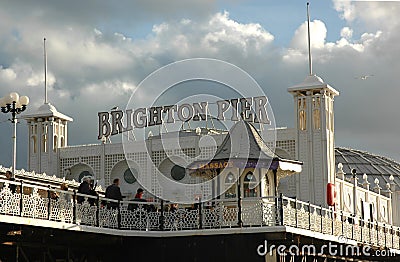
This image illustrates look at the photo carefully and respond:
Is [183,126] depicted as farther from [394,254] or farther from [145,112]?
[394,254]

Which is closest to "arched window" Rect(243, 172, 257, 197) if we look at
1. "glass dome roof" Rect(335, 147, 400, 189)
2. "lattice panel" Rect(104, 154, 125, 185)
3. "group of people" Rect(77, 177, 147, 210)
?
"group of people" Rect(77, 177, 147, 210)

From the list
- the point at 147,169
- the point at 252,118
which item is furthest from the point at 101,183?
the point at 252,118

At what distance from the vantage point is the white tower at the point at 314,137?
50125 mm

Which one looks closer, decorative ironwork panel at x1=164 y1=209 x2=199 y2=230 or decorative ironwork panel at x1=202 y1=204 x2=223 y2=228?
decorative ironwork panel at x1=202 y1=204 x2=223 y2=228

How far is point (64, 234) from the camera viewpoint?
1122 inches

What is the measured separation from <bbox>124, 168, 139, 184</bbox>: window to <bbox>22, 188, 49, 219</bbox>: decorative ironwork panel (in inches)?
1094

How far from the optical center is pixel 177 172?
53.2 metres

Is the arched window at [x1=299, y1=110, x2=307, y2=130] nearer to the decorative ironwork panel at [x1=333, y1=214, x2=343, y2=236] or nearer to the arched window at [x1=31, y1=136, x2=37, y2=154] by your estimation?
the decorative ironwork panel at [x1=333, y1=214, x2=343, y2=236]

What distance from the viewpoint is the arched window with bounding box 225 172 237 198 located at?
106 ft

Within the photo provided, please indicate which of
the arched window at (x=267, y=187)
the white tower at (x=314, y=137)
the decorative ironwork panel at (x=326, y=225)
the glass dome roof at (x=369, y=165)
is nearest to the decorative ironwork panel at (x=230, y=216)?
the arched window at (x=267, y=187)

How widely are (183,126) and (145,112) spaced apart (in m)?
2.86

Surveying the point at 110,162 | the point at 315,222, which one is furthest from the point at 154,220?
the point at 110,162

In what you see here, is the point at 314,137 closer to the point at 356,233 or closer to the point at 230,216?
the point at 356,233

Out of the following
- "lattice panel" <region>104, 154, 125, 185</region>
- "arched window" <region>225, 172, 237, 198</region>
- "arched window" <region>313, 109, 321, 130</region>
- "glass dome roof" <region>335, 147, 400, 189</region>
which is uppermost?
"glass dome roof" <region>335, 147, 400, 189</region>
